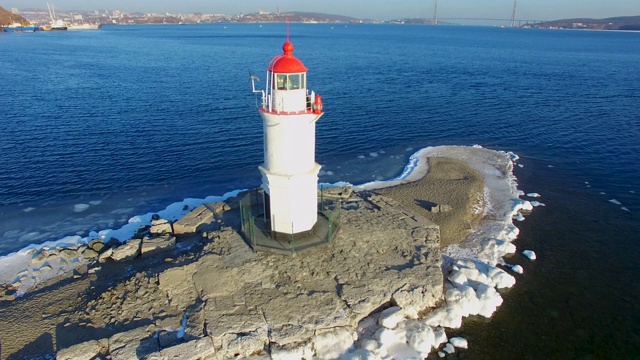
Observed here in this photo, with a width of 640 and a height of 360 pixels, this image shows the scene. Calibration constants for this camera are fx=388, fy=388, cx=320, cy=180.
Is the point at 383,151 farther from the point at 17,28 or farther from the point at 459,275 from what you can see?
the point at 17,28

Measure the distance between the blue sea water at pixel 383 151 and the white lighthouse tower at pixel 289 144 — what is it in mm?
7447

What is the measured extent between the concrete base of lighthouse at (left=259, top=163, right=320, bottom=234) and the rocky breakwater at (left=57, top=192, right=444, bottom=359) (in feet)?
3.80

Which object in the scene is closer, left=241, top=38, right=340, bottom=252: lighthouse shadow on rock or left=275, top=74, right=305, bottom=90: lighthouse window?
left=275, top=74, right=305, bottom=90: lighthouse window

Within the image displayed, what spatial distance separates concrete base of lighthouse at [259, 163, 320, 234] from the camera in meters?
13.8

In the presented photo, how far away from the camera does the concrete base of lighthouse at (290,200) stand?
45.2 ft

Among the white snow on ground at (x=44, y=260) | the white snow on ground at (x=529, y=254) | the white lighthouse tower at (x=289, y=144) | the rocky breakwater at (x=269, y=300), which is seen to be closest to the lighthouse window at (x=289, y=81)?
the white lighthouse tower at (x=289, y=144)

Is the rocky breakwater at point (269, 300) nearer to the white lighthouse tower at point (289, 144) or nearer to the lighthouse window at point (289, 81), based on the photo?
the white lighthouse tower at point (289, 144)

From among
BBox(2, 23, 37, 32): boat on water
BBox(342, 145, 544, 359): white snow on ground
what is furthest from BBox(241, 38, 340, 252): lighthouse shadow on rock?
BBox(2, 23, 37, 32): boat on water

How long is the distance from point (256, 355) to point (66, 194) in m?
20.1

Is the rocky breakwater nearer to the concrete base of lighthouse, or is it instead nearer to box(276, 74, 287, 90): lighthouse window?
the concrete base of lighthouse

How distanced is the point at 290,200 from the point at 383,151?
20.3 meters

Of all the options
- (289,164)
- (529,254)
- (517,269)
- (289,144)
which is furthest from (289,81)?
(529,254)

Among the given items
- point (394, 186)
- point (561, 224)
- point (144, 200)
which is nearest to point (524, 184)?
point (561, 224)

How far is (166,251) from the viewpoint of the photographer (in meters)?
16.8
